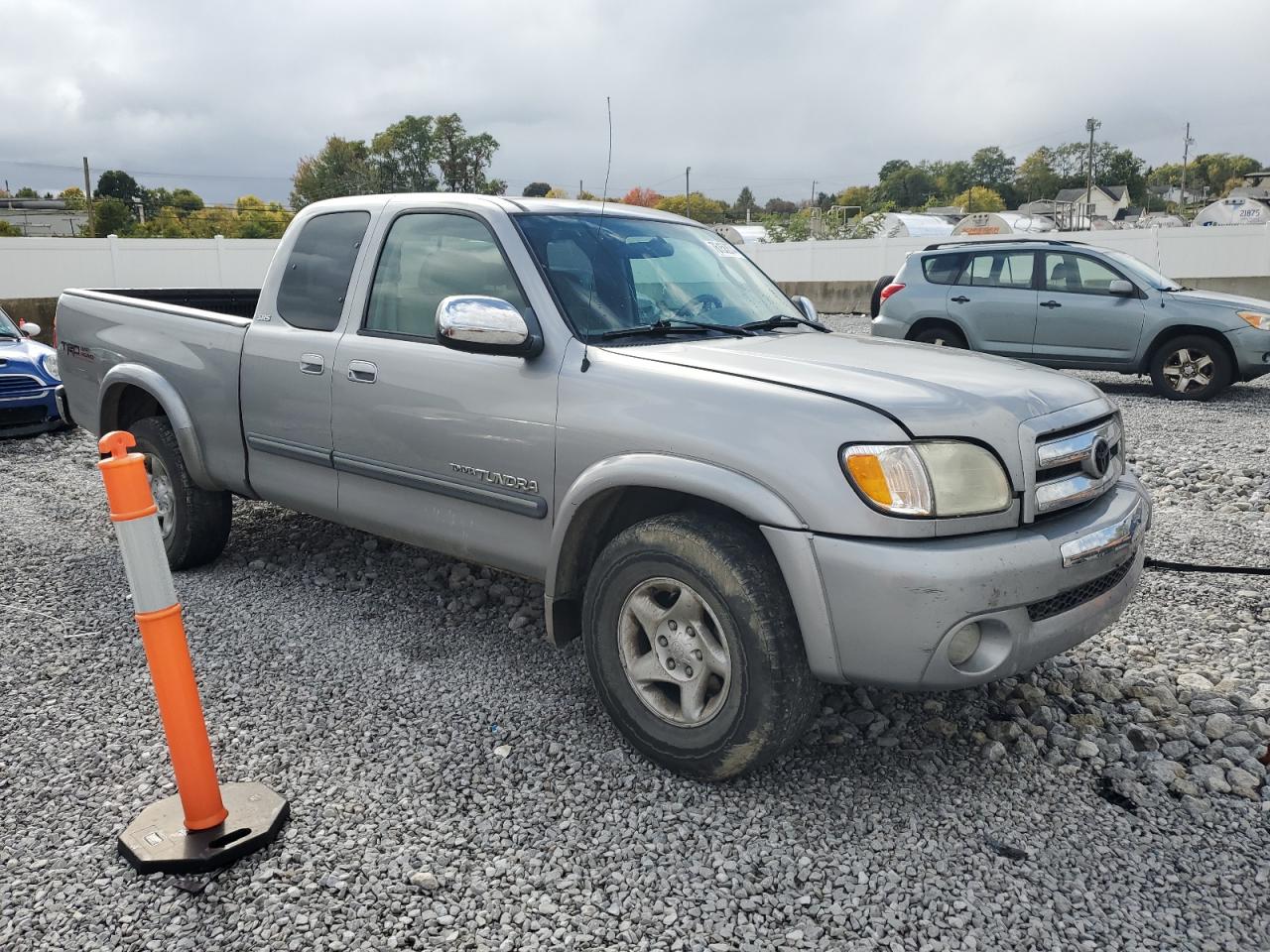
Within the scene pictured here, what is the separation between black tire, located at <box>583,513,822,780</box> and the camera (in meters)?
2.84

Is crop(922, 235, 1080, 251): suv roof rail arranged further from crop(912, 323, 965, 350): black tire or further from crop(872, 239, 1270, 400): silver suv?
crop(912, 323, 965, 350): black tire

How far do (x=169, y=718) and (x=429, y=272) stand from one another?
1.96 m

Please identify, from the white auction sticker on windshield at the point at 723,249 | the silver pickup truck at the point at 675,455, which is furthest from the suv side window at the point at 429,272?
the white auction sticker on windshield at the point at 723,249

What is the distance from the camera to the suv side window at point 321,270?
4.27 metres

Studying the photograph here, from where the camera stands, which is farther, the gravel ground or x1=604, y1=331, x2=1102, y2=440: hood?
x1=604, y1=331, x2=1102, y2=440: hood

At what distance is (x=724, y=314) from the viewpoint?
12.8ft

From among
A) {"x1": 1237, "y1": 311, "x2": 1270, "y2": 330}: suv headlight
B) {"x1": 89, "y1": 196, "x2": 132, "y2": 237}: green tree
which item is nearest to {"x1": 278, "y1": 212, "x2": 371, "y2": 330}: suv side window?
{"x1": 1237, "y1": 311, "x2": 1270, "y2": 330}: suv headlight

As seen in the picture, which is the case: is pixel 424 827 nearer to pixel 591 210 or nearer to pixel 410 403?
pixel 410 403

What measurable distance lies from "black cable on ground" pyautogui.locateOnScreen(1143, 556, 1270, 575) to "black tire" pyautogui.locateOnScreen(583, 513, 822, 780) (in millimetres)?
2941

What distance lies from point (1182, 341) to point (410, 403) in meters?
9.60

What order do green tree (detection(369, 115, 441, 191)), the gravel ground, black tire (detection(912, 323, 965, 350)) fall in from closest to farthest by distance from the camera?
the gravel ground, black tire (detection(912, 323, 965, 350)), green tree (detection(369, 115, 441, 191))

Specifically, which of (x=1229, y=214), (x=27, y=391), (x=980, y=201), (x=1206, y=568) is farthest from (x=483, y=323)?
(x=980, y=201)

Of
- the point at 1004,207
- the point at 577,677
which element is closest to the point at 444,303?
the point at 577,677

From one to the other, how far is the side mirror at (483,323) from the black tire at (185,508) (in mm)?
2237
